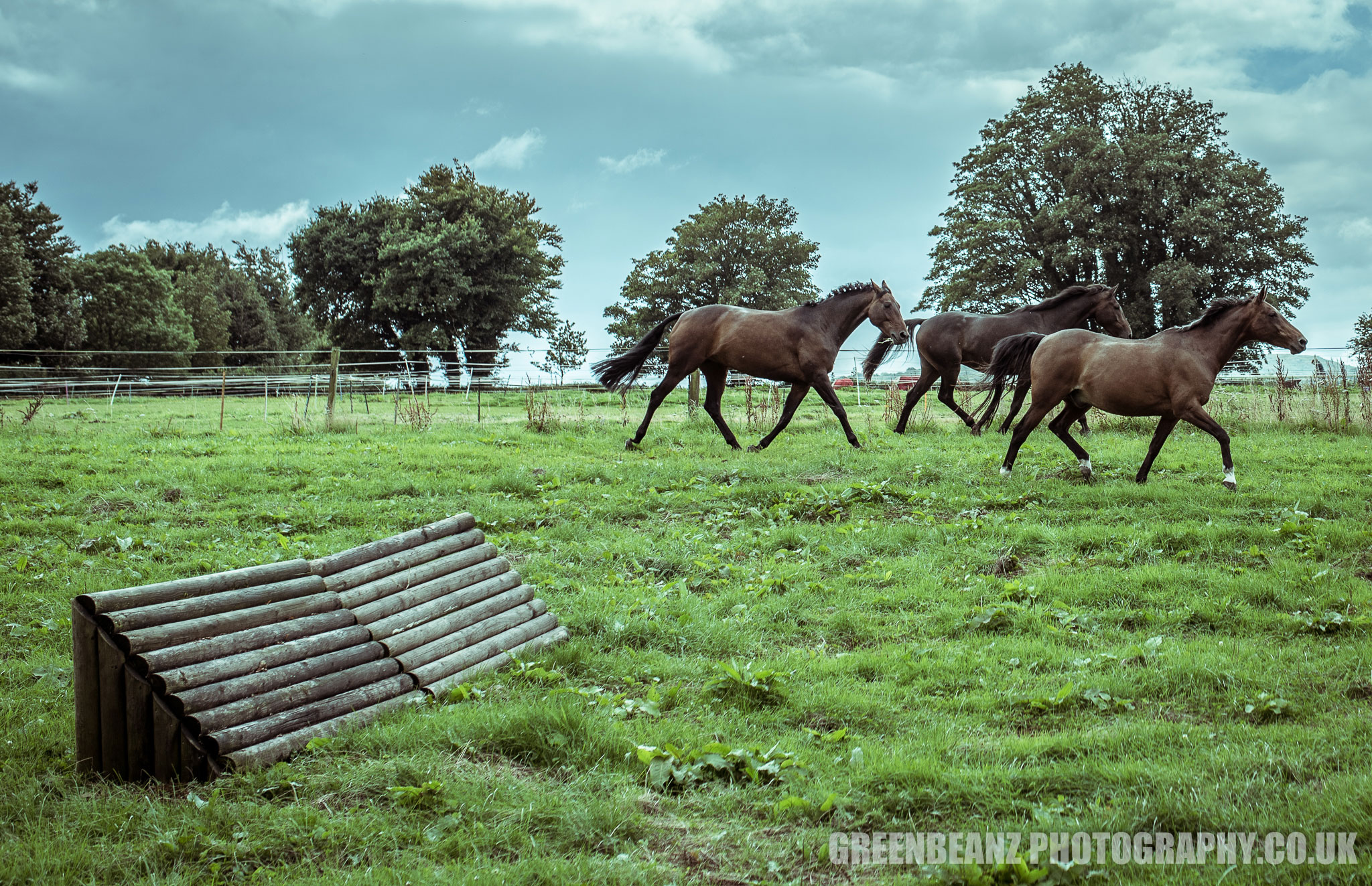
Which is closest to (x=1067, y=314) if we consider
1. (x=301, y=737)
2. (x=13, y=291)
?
(x=301, y=737)

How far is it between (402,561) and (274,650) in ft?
3.42

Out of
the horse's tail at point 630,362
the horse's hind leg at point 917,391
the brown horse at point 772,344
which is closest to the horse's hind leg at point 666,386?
the brown horse at point 772,344

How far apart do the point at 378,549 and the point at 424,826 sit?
2086mm

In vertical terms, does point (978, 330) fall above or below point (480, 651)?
above

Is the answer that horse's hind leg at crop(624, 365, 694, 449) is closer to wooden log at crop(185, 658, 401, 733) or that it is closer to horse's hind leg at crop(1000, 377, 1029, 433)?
horse's hind leg at crop(1000, 377, 1029, 433)

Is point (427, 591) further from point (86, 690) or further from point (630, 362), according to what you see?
point (630, 362)

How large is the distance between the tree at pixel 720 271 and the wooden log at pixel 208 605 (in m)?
38.9

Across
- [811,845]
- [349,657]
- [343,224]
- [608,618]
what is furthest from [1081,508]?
[343,224]

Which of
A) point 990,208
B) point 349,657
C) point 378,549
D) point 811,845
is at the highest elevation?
point 990,208

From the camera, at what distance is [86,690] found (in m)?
3.58

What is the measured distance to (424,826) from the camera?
317 centimetres

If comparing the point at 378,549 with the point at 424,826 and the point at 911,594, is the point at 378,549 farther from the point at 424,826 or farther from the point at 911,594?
the point at 911,594

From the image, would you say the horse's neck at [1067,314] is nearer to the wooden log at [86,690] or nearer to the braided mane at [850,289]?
the braided mane at [850,289]

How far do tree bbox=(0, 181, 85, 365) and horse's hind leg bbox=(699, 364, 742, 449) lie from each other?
38.8 m
